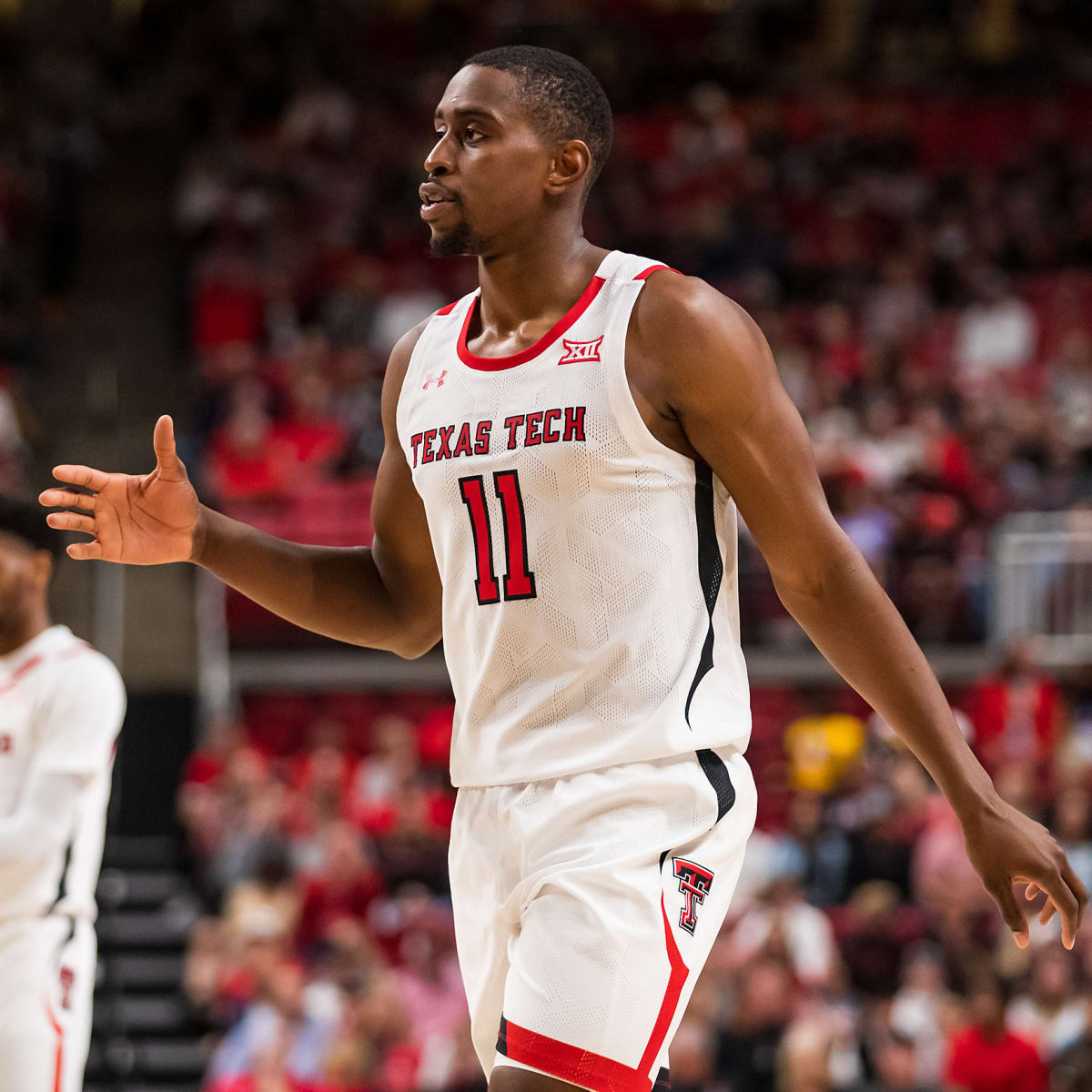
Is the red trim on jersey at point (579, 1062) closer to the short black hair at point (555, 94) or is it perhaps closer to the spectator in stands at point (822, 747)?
the short black hair at point (555, 94)

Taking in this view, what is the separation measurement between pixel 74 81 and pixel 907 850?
12881 mm

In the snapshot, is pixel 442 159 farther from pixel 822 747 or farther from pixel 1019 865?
pixel 822 747

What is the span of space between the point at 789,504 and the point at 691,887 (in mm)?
A: 703

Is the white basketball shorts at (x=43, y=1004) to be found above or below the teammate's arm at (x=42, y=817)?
below

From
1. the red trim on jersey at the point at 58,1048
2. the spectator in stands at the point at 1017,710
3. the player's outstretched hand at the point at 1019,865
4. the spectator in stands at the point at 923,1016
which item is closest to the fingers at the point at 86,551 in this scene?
the red trim on jersey at the point at 58,1048

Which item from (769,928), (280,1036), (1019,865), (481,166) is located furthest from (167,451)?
(769,928)

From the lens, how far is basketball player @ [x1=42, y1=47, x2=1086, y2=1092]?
9.36ft

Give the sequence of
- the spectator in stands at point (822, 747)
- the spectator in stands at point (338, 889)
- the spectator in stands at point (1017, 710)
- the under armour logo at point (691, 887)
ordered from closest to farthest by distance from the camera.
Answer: the under armour logo at point (691, 887)
the spectator in stands at point (338, 889)
the spectator in stands at point (1017, 710)
the spectator in stands at point (822, 747)

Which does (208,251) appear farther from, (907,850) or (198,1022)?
(907,850)

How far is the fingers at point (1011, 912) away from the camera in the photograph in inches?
111

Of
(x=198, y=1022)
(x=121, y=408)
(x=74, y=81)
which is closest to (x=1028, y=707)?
(x=198, y=1022)

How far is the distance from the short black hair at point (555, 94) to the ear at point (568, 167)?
0.02 m

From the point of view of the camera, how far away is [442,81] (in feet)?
55.3

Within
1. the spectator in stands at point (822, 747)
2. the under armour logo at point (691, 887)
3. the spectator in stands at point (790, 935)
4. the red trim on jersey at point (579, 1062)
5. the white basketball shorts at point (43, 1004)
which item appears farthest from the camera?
the spectator in stands at point (822, 747)
